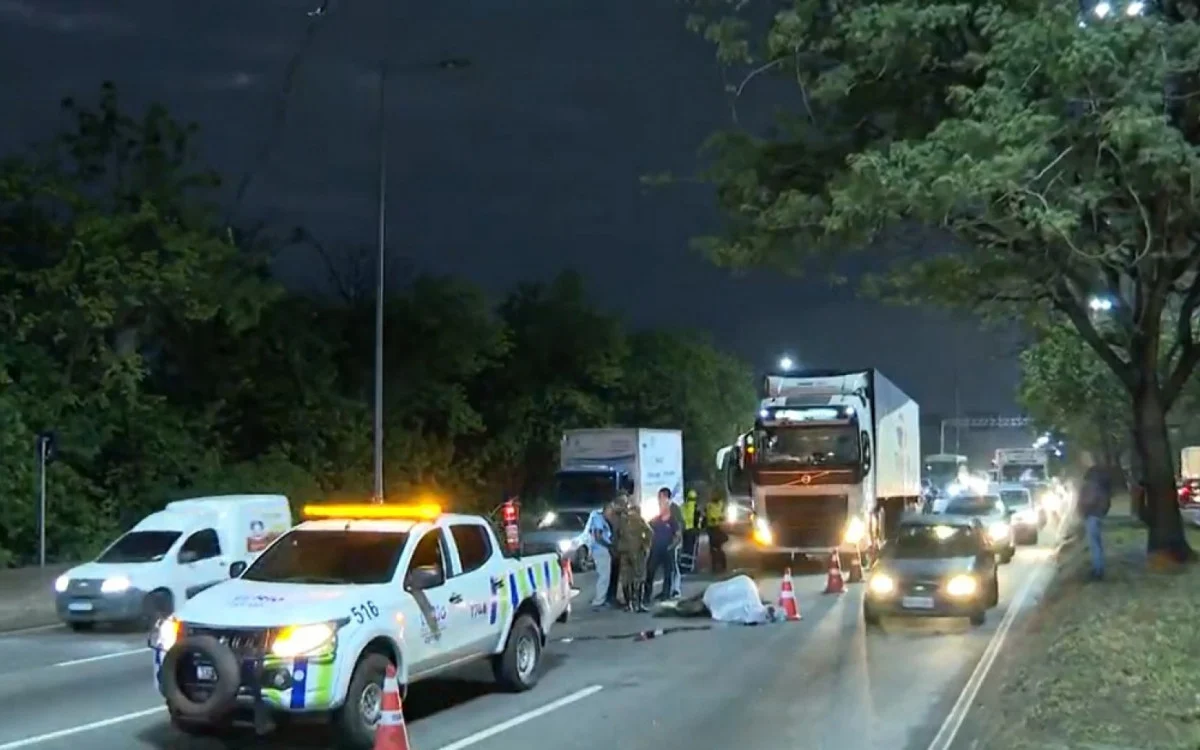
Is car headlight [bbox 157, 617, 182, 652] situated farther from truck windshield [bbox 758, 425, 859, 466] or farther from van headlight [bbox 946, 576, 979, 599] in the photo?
truck windshield [bbox 758, 425, 859, 466]

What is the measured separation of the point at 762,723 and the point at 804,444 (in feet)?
57.5

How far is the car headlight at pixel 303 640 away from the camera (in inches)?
444

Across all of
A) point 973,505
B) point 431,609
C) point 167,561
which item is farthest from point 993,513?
point 431,609

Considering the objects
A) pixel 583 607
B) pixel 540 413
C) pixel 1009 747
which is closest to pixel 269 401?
pixel 540 413

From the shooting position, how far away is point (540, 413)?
53.1m

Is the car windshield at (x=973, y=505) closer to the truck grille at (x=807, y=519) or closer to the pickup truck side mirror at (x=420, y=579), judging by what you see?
the truck grille at (x=807, y=519)

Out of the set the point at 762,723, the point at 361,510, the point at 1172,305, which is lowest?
the point at 762,723

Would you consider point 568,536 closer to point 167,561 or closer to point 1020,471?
point 167,561

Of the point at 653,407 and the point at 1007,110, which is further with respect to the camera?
the point at 653,407

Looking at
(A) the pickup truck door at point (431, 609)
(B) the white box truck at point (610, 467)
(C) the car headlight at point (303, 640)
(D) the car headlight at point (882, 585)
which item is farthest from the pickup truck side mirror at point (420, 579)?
(B) the white box truck at point (610, 467)

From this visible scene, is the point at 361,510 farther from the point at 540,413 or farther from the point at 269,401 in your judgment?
the point at 540,413

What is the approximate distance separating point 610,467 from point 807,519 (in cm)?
969

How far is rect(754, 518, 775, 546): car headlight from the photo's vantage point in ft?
98.8

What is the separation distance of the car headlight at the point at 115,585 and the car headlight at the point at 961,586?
36.3 feet
